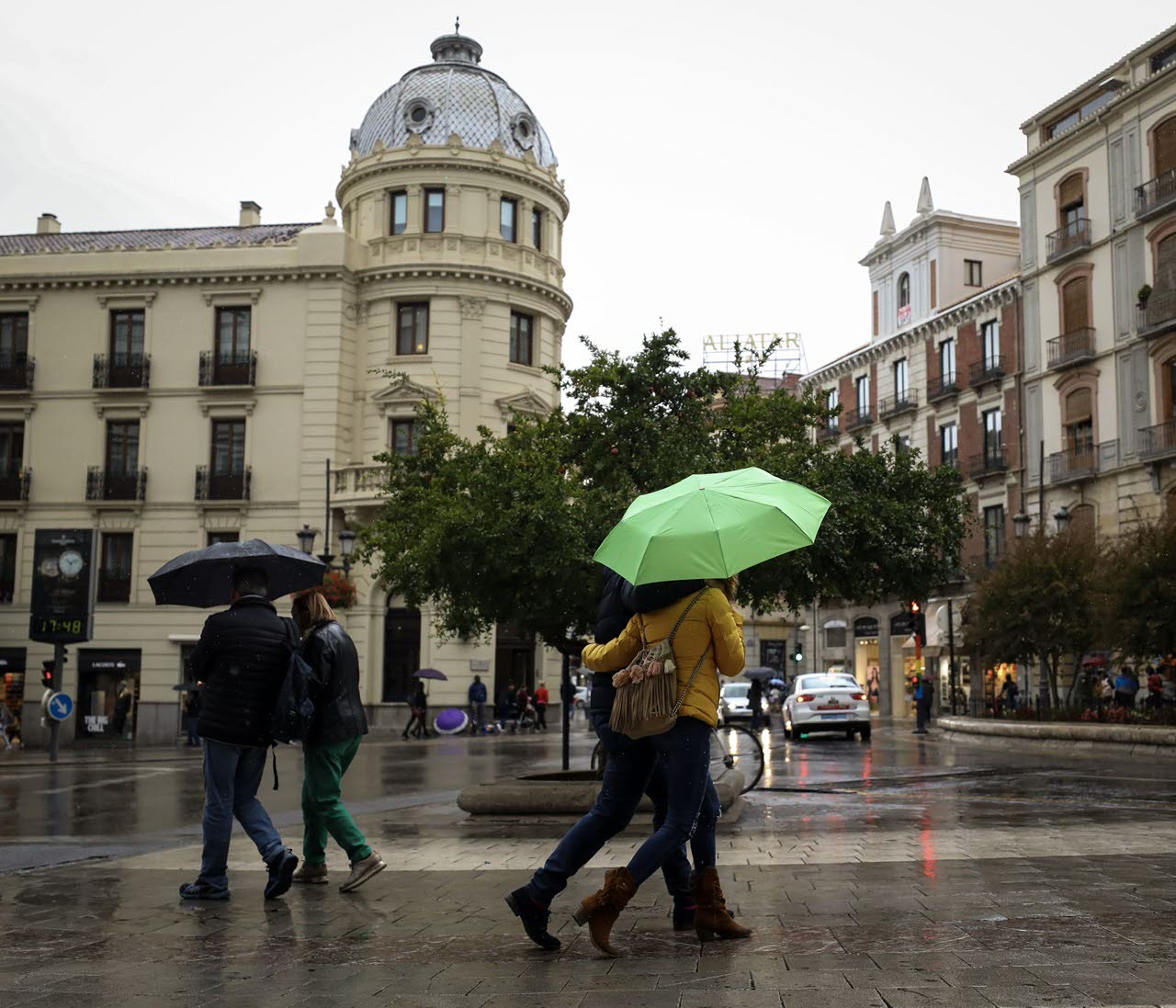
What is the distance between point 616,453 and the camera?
15484mm

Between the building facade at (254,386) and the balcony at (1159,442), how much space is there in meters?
17.5

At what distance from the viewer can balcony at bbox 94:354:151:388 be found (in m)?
40.9

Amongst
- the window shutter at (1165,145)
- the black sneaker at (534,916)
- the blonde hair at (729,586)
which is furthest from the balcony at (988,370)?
the black sneaker at (534,916)

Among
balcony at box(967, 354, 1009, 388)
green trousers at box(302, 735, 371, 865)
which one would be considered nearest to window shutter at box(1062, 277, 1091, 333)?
balcony at box(967, 354, 1009, 388)

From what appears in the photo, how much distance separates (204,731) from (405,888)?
1.49 m

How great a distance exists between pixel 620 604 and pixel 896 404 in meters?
47.5

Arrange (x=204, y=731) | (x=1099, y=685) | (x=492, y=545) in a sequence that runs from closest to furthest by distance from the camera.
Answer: (x=204, y=731) → (x=492, y=545) → (x=1099, y=685)

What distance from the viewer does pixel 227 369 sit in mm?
40562

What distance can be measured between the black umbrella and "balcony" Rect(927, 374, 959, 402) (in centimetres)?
4212

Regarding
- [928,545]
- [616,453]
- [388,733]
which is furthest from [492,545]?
[388,733]

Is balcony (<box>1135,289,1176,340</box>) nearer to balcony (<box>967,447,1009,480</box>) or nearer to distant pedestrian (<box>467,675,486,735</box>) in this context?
Answer: balcony (<box>967,447,1009,480</box>)

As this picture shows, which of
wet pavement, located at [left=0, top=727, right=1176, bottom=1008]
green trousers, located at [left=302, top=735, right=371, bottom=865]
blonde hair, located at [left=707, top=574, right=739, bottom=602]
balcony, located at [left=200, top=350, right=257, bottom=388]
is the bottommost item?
wet pavement, located at [left=0, top=727, right=1176, bottom=1008]

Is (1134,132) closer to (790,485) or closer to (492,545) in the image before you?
(492,545)

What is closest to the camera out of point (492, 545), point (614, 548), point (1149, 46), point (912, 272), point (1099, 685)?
point (614, 548)
